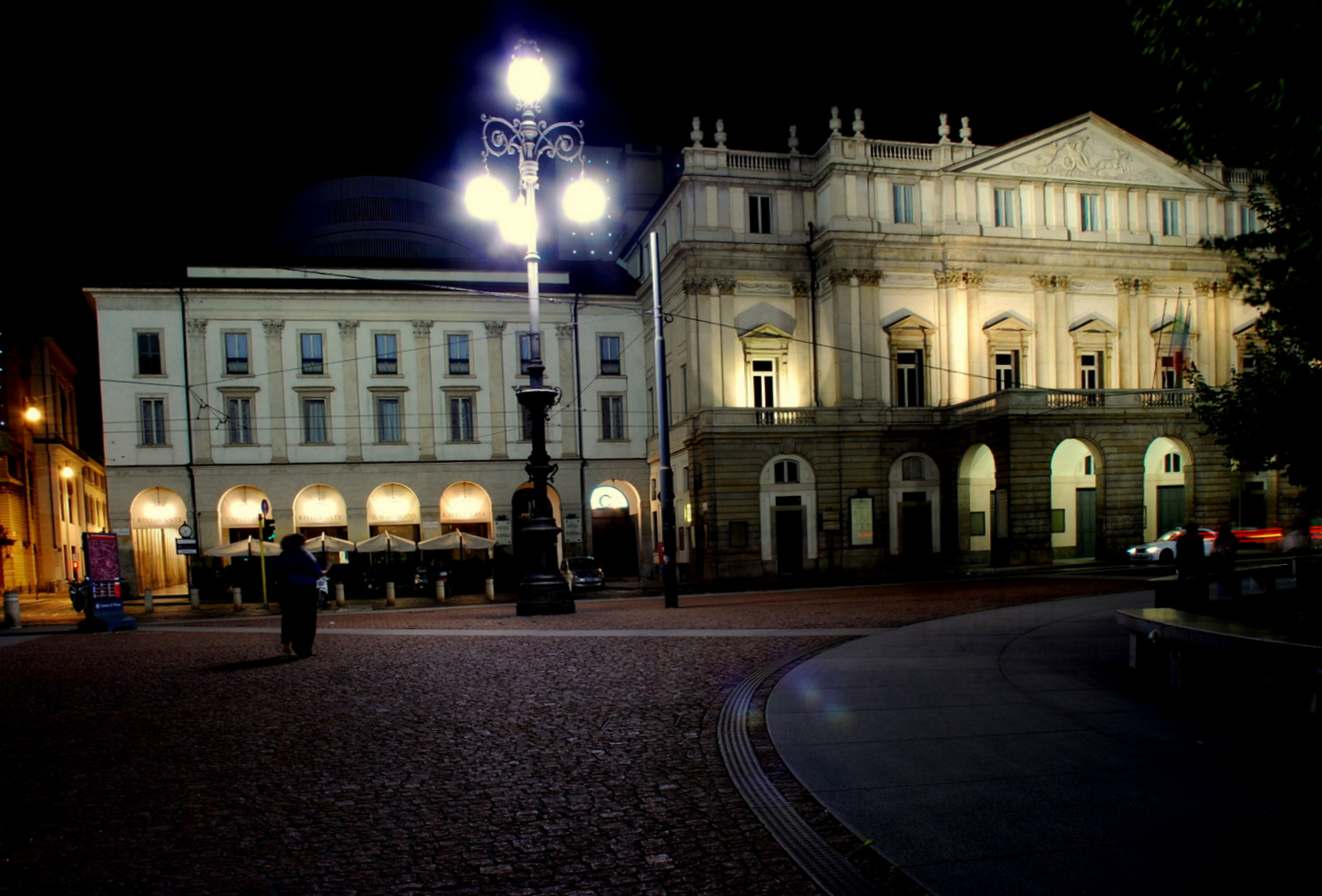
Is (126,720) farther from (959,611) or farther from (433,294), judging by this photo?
(433,294)

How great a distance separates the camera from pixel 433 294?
45.2 meters

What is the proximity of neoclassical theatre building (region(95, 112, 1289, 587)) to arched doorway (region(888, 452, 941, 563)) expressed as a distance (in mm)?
118

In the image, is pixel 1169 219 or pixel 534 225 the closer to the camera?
pixel 534 225

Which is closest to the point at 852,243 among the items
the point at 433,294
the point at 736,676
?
the point at 433,294

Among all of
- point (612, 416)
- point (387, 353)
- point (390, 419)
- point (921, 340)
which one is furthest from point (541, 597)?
point (387, 353)

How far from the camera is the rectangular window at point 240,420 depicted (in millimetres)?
43781

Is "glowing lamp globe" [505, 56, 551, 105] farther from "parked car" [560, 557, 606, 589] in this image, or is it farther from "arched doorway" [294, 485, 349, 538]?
"arched doorway" [294, 485, 349, 538]

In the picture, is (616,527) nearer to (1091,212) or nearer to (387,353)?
(387,353)

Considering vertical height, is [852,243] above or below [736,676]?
above

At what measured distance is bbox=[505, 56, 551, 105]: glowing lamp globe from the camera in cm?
1923

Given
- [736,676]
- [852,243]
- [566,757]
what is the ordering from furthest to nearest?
1. [852,243]
2. [736,676]
3. [566,757]

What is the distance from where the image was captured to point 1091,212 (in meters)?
42.7

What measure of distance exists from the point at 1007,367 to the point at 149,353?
4016 centimetres

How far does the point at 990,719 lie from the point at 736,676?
11.2ft
